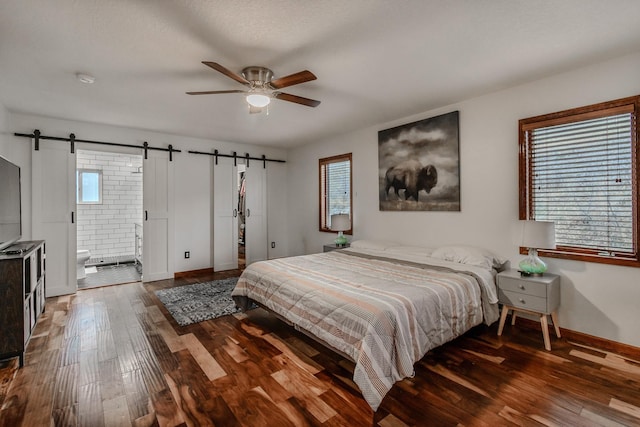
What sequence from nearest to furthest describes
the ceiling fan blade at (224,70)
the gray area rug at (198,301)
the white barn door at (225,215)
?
the ceiling fan blade at (224,70) < the gray area rug at (198,301) < the white barn door at (225,215)

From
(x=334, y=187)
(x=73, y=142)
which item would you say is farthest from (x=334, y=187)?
(x=73, y=142)

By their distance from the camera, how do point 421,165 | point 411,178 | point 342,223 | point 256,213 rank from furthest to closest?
point 256,213 → point 342,223 → point 411,178 → point 421,165

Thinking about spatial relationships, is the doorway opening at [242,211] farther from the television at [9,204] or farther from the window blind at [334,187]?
the television at [9,204]

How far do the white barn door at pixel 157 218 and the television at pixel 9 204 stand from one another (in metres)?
1.72

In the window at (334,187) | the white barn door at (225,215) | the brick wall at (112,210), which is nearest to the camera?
the window at (334,187)

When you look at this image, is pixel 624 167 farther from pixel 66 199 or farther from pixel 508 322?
pixel 66 199

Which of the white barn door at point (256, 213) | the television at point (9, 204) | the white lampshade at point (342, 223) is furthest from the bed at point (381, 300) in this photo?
the white barn door at point (256, 213)

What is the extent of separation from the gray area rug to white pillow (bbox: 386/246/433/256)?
2115 millimetres

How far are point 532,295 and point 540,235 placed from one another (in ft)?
1.79

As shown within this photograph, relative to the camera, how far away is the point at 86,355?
2484 mm

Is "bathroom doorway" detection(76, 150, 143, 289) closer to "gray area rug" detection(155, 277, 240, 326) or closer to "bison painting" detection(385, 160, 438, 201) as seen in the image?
"gray area rug" detection(155, 277, 240, 326)

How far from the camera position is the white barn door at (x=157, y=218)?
487 centimetres

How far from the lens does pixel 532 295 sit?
2.64 metres

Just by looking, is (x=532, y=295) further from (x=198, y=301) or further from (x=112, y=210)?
(x=112, y=210)
